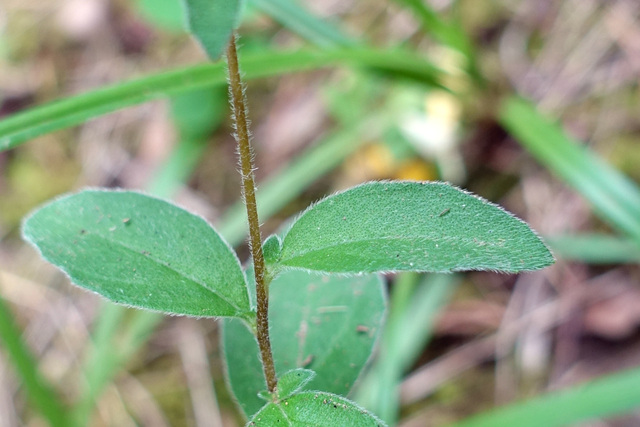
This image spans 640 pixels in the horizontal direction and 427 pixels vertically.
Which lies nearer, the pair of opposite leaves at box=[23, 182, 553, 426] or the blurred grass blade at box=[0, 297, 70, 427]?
the pair of opposite leaves at box=[23, 182, 553, 426]

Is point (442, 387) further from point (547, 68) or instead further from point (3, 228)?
point (3, 228)

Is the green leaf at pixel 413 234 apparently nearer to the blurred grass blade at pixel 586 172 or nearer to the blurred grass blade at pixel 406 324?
the blurred grass blade at pixel 406 324

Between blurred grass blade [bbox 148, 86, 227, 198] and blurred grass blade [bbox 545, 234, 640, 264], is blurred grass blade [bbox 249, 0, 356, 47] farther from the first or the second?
blurred grass blade [bbox 545, 234, 640, 264]

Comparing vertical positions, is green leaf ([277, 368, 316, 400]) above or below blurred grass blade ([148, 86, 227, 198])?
below

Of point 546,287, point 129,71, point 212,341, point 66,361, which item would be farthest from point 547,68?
point 66,361

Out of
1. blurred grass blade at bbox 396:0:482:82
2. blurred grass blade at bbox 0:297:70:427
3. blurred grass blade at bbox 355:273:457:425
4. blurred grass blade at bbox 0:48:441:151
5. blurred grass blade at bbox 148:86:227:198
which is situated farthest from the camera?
blurred grass blade at bbox 148:86:227:198

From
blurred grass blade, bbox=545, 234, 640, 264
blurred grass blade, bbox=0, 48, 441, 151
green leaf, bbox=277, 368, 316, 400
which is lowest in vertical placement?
green leaf, bbox=277, 368, 316, 400

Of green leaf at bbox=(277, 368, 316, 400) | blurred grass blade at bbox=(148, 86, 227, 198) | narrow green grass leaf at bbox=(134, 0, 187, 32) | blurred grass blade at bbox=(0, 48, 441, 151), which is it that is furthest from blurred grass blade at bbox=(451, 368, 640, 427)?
narrow green grass leaf at bbox=(134, 0, 187, 32)
